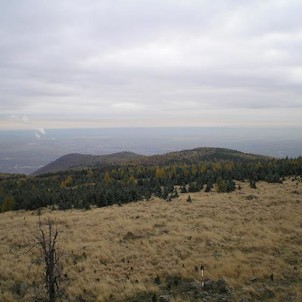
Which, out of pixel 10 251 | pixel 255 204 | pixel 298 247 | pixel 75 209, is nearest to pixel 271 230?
pixel 298 247

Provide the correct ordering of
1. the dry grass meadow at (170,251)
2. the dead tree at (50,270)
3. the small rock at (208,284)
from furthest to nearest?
the dry grass meadow at (170,251)
the small rock at (208,284)
the dead tree at (50,270)

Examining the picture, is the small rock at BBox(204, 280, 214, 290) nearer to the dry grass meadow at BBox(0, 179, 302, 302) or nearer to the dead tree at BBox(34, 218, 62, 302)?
the dry grass meadow at BBox(0, 179, 302, 302)

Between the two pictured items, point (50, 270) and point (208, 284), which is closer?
point (50, 270)

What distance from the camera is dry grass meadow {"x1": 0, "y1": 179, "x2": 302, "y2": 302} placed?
44.1ft

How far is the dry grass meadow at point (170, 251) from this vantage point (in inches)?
530

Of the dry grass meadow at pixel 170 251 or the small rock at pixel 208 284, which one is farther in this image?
the dry grass meadow at pixel 170 251

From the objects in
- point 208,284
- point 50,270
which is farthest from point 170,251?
point 50,270

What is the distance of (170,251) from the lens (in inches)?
710

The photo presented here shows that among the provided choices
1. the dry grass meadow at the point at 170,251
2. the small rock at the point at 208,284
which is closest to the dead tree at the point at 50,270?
the dry grass meadow at the point at 170,251

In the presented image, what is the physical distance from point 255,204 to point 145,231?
1251 centimetres

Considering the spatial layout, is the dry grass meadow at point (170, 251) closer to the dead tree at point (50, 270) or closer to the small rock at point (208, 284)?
the small rock at point (208, 284)

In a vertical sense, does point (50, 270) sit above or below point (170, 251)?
above

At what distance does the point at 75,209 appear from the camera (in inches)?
1396

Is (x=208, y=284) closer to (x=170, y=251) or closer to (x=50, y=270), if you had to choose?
(x=170, y=251)
